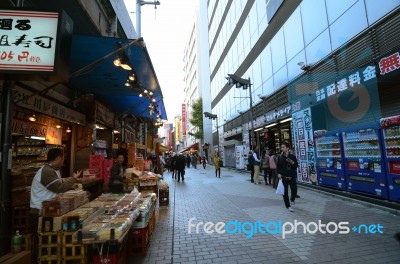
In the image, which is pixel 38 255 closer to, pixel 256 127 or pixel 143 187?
pixel 143 187

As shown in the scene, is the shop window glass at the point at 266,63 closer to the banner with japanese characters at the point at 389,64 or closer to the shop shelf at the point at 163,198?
the banner with japanese characters at the point at 389,64

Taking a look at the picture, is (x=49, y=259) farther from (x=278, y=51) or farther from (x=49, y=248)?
(x=278, y=51)

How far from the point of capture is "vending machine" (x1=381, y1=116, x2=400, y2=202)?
695 cm

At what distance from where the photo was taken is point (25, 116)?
716 cm

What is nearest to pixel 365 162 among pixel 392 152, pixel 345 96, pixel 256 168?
pixel 392 152

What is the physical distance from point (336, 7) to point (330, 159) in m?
6.02

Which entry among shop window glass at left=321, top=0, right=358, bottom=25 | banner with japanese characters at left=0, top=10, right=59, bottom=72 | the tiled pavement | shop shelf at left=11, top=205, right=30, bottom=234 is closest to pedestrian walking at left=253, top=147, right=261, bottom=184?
the tiled pavement

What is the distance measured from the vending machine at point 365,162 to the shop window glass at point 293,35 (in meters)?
6.41

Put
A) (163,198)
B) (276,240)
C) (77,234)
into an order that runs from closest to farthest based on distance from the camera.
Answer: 1. (77,234)
2. (276,240)
3. (163,198)

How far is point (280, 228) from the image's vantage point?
6.02 m

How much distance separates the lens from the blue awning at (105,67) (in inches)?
236

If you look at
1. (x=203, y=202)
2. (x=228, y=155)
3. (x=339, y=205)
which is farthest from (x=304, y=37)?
(x=228, y=155)

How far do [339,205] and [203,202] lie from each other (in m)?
4.51

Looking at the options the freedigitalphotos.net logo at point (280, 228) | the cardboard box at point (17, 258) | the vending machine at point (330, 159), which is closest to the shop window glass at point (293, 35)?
the vending machine at point (330, 159)
